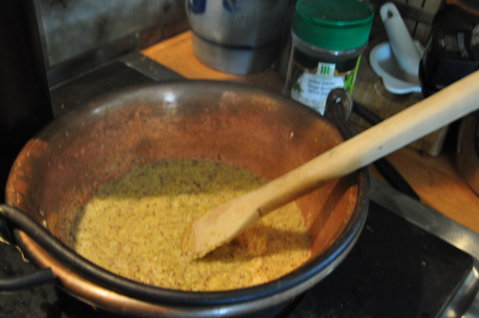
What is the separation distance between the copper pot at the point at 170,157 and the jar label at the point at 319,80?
121 millimetres

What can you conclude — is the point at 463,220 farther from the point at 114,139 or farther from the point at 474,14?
the point at 114,139

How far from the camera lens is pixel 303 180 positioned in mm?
521

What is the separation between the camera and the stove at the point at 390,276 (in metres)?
0.53

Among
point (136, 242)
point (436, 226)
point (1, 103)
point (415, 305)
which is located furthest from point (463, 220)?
point (1, 103)

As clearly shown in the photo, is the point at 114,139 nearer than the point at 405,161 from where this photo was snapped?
Yes

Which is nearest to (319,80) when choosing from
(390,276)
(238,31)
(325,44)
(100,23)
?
(325,44)

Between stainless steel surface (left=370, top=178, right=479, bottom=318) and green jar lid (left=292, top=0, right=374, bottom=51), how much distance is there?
0.66ft

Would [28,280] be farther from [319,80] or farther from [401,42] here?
[401,42]

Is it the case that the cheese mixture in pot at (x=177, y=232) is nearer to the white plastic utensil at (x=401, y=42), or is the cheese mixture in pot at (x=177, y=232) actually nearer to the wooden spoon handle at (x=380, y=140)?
the wooden spoon handle at (x=380, y=140)

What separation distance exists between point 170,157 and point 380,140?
32cm

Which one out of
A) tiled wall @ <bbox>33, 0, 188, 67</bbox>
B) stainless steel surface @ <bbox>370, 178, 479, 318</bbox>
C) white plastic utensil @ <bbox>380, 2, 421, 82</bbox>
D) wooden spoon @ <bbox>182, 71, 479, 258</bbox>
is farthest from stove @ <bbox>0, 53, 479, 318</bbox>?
tiled wall @ <bbox>33, 0, 188, 67</bbox>

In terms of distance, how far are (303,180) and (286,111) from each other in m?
0.13

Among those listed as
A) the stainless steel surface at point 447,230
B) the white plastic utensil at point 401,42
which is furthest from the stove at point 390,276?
the white plastic utensil at point 401,42

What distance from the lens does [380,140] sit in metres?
0.47
